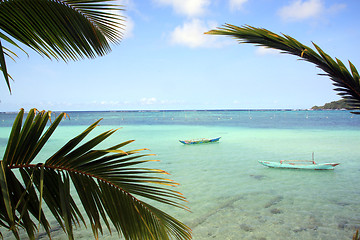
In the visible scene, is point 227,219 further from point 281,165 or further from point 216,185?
point 281,165

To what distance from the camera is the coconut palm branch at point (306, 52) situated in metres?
1.52

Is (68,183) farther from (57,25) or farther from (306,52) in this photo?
(306,52)

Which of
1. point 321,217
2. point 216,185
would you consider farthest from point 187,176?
point 321,217

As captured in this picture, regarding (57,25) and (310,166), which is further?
(310,166)

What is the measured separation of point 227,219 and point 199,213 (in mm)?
821

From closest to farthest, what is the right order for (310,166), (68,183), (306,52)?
1. (68,183)
2. (306,52)
3. (310,166)

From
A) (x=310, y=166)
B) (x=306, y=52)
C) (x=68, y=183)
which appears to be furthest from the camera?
(x=310, y=166)

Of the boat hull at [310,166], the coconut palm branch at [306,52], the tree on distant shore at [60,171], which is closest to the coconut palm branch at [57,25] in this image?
the tree on distant shore at [60,171]

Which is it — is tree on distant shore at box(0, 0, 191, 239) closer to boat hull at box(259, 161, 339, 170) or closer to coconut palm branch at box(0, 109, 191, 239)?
coconut palm branch at box(0, 109, 191, 239)

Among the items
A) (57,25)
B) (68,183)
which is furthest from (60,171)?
(57,25)

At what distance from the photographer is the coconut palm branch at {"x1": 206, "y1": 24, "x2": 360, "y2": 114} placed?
1517mm

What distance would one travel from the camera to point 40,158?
15.7m

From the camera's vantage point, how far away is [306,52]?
154 centimetres

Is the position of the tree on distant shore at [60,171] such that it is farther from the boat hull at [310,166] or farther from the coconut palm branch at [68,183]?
the boat hull at [310,166]
